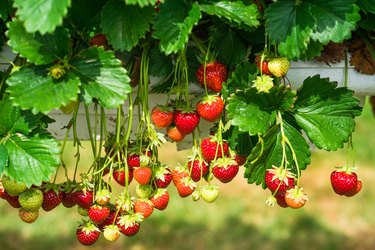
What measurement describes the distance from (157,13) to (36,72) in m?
0.16

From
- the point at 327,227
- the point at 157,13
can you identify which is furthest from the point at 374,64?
the point at 327,227

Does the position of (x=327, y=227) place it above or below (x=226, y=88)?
below

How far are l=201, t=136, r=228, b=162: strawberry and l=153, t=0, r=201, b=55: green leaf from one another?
18 centimetres

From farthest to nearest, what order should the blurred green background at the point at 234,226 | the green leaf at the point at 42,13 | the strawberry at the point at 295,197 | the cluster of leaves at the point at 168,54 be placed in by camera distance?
the blurred green background at the point at 234,226, the strawberry at the point at 295,197, the cluster of leaves at the point at 168,54, the green leaf at the point at 42,13

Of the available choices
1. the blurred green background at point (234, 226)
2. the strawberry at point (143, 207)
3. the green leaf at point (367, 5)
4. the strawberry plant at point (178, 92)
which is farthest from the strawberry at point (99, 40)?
the blurred green background at point (234, 226)

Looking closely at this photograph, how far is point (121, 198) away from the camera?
1.08 meters

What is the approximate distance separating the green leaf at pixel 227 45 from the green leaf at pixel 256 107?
84 millimetres

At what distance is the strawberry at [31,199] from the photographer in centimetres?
104

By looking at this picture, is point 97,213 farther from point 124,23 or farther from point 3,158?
point 124,23

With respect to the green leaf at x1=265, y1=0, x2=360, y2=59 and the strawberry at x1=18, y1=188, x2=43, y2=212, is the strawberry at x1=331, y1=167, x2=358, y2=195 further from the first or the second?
the strawberry at x1=18, y1=188, x2=43, y2=212

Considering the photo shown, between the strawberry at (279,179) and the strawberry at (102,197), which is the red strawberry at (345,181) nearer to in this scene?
the strawberry at (279,179)

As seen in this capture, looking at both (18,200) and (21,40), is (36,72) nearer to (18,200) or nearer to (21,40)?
(21,40)

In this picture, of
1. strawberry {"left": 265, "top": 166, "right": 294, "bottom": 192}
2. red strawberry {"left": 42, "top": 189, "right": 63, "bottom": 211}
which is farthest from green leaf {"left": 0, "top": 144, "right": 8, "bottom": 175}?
strawberry {"left": 265, "top": 166, "right": 294, "bottom": 192}

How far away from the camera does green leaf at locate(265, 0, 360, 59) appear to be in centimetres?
97
